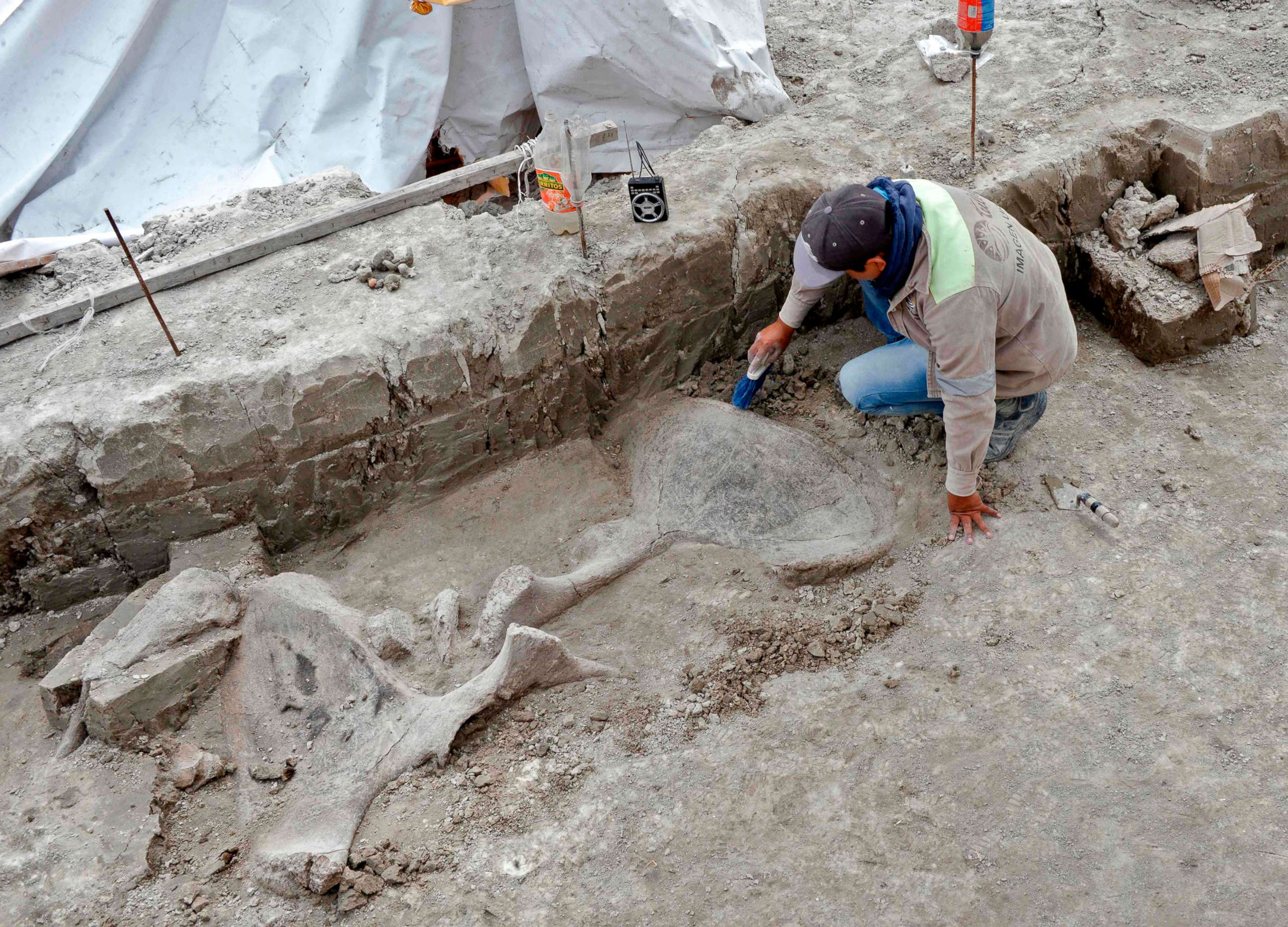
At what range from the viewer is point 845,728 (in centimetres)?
A: 249

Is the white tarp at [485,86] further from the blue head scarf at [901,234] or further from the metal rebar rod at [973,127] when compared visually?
the blue head scarf at [901,234]

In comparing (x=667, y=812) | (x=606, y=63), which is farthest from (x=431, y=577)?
(x=606, y=63)

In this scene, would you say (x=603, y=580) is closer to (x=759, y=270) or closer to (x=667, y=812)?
(x=667, y=812)

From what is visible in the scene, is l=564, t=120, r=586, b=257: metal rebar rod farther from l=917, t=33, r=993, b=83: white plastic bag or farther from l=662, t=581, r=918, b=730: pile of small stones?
l=917, t=33, r=993, b=83: white plastic bag

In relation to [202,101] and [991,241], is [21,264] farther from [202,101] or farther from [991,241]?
[991,241]

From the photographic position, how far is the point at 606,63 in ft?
14.5

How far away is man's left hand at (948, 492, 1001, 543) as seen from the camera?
2947 mm

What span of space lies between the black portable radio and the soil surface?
2.91 ft

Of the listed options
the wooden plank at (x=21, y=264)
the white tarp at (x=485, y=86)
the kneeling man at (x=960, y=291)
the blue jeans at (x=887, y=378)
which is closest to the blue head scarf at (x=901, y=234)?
the kneeling man at (x=960, y=291)

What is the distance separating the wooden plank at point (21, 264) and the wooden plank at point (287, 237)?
1.34 feet

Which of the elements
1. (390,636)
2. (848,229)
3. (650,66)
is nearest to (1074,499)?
(848,229)

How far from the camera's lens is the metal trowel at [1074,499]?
9.66 ft

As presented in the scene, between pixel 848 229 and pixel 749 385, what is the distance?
1.01 m

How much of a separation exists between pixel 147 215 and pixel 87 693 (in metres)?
2.51
